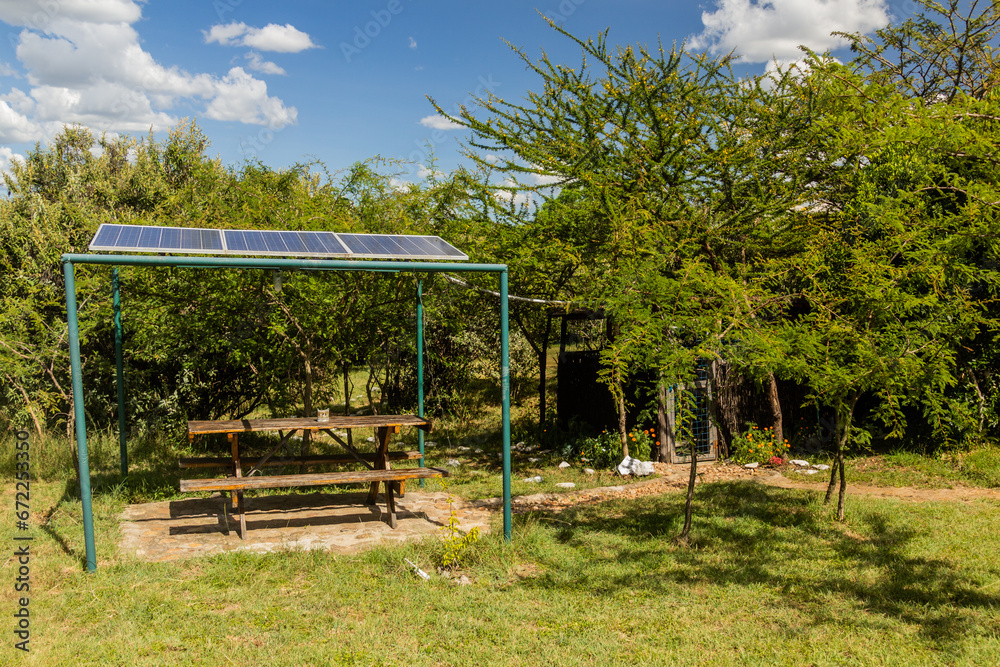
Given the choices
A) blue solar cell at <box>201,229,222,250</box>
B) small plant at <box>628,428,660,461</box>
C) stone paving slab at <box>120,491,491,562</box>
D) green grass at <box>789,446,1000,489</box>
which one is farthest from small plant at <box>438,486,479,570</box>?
green grass at <box>789,446,1000,489</box>

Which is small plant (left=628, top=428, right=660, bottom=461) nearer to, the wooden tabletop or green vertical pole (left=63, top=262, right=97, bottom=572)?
the wooden tabletop

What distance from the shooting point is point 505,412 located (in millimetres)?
6230

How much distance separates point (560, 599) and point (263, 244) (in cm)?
406

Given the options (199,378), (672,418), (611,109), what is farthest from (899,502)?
(199,378)

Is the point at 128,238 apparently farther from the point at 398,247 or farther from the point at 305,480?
the point at 305,480

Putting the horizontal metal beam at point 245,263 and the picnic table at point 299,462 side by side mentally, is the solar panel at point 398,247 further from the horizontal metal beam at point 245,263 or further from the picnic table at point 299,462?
the picnic table at point 299,462

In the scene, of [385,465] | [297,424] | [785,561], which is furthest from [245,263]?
[785,561]

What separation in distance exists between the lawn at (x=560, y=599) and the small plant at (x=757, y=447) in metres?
2.96

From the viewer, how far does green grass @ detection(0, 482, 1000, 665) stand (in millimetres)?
4125

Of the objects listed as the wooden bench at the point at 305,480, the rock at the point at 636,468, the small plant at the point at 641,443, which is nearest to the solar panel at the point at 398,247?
the wooden bench at the point at 305,480

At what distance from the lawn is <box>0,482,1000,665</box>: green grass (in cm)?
2

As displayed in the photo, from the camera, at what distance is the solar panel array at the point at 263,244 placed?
568 cm

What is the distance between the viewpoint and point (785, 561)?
229 inches

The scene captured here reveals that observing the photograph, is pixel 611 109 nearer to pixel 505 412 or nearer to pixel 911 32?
pixel 505 412
